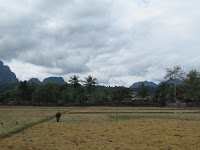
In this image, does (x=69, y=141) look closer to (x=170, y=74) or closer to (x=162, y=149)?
(x=162, y=149)

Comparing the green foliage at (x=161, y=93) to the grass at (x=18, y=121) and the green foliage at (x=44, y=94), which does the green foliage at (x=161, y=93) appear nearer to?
the green foliage at (x=44, y=94)

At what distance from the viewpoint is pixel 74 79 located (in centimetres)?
8956

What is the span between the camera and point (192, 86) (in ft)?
206

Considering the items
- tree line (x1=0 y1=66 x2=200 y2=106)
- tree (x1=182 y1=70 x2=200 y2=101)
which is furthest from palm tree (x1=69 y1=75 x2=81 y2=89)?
tree (x1=182 y1=70 x2=200 y2=101)

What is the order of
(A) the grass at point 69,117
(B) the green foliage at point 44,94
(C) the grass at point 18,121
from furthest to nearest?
1. (B) the green foliage at point 44,94
2. (A) the grass at point 69,117
3. (C) the grass at point 18,121

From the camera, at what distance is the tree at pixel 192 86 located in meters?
62.2

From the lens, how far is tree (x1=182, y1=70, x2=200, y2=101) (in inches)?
2449

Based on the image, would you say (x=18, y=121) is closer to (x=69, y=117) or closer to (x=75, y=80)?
(x=69, y=117)

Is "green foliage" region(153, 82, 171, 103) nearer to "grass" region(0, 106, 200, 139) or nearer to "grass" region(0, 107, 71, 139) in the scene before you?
"grass" region(0, 106, 200, 139)

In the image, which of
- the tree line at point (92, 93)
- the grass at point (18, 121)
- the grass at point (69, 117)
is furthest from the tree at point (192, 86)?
the grass at point (18, 121)

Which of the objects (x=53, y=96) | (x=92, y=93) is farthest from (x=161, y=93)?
(x=53, y=96)

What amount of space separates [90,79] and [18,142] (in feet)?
262

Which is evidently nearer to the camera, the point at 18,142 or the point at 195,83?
the point at 18,142

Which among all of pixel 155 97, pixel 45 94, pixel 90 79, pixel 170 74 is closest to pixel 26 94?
pixel 45 94
